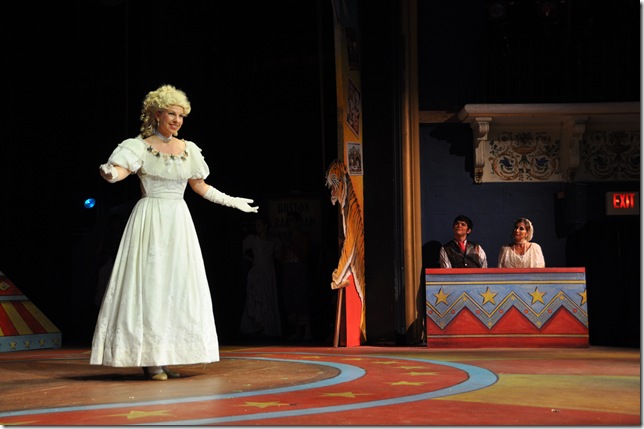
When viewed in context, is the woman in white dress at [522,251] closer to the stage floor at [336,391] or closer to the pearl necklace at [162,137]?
the stage floor at [336,391]

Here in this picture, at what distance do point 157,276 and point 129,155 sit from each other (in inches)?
29.6

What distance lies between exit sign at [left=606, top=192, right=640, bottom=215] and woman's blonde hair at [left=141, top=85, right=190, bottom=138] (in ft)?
17.6

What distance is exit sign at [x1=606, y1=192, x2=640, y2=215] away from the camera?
1003 cm

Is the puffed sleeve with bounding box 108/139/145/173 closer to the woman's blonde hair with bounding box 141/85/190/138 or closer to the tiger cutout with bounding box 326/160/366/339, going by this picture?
the woman's blonde hair with bounding box 141/85/190/138

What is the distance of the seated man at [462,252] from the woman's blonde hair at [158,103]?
4073 mm

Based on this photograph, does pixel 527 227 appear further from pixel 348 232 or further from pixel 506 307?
pixel 348 232

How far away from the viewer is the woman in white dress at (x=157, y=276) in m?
5.93

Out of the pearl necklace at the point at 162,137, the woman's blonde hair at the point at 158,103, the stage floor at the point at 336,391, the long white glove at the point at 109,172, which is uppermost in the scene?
the woman's blonde hair at the point at 158,103

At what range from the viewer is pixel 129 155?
6.01 m

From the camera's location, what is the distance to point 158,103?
6156mm

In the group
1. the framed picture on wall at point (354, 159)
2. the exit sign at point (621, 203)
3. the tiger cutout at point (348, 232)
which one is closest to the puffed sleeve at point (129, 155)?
the tiger cutout at point (348, 232)

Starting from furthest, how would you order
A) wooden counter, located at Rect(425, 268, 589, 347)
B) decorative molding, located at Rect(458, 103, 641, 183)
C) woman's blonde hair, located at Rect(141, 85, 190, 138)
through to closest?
decorative molding, located at Rect(458, 103, 641, 183) → wooden counter, located at Rect(425, 268, 589, 347) → woman's blonde hair, located at Rect(141, 85, 190, 138)

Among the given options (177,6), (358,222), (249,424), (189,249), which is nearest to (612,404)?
(249,424)

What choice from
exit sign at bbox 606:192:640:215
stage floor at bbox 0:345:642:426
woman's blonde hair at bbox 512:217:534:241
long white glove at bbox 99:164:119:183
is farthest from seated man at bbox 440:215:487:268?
long white glove at bbox 99:164:119:183
